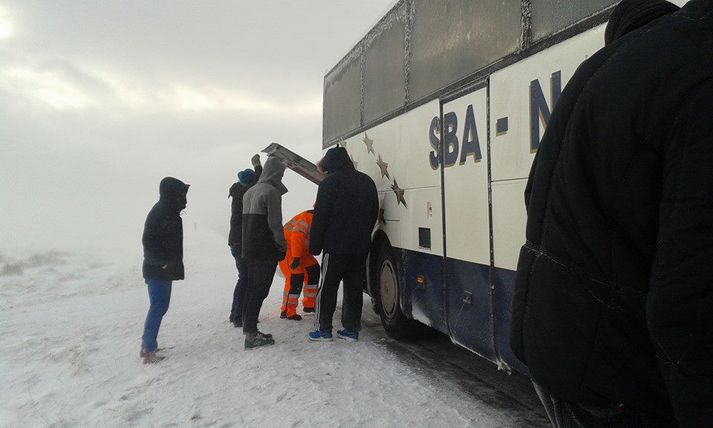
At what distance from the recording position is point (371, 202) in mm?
5199

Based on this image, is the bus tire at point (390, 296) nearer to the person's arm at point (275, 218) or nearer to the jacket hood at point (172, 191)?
the person's arm at point (275, 218)

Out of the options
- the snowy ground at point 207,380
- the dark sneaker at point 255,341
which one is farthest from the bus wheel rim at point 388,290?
the dark sneaker at point 255,341

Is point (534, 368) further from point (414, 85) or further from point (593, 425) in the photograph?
point (414, 85)

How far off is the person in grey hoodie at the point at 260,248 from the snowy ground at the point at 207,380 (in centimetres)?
30

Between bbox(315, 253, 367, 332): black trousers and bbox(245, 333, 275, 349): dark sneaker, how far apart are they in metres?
0.59

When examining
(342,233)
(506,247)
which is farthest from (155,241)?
(506,247)

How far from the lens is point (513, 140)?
3039 mm

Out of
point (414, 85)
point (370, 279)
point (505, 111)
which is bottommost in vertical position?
point (370, 279)

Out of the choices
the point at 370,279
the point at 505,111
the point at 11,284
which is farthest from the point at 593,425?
the point at 11,284

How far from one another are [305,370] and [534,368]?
3.30m

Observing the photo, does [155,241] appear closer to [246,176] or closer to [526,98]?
[246,176]

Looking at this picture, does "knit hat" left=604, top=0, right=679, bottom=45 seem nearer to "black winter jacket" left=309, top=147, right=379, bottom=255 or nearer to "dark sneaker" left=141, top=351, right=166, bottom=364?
"black winter jacket" left=309, top=147, right=379, bottom=255

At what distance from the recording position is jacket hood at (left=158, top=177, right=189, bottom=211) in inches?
185

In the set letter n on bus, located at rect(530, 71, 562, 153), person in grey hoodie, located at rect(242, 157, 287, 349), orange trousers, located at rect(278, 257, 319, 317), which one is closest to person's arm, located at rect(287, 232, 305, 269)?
orange trousers, located at rect(278, 257, 319, 317)
